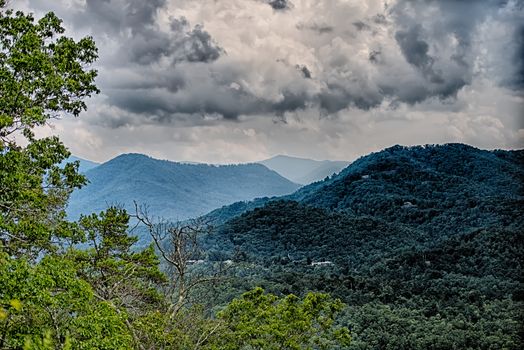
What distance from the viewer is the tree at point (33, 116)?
886 cm

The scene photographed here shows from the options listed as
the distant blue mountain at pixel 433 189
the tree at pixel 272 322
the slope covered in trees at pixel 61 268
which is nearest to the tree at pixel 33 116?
the slope covered in trees at pixel 61 268

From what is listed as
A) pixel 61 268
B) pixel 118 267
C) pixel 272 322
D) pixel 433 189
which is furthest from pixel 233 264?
pixel 433 189

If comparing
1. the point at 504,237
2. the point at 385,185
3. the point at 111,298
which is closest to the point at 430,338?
the point at 111,298

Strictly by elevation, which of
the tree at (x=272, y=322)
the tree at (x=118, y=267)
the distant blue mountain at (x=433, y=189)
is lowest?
the tree at (x=272, y=322)

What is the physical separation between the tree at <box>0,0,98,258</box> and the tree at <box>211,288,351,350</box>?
633cm

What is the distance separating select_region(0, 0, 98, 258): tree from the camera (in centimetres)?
886

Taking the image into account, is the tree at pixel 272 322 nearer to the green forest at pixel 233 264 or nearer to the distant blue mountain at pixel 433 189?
the green forest at pixel 233 264

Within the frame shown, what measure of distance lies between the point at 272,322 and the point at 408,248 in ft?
205

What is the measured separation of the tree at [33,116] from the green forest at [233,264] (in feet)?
0.10

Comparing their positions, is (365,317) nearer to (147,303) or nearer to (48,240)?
(147,303)

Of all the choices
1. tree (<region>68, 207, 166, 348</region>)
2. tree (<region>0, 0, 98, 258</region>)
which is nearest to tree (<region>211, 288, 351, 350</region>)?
tree (<region>68, 207, 166, 348</region>)

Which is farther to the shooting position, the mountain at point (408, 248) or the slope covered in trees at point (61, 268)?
the mountain at point (408, 248)

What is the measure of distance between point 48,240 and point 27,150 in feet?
6.24

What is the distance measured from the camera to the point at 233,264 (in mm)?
14859
